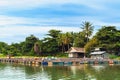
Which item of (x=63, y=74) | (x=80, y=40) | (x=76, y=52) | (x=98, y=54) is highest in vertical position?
(x=80, y=40)

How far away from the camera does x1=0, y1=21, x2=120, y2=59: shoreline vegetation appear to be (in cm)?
9112

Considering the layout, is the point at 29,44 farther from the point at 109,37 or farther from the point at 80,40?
the point at 109,37

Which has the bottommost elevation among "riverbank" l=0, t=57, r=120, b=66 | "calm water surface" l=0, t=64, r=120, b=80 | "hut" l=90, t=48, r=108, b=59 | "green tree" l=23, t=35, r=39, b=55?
"calm water surface" l=0, t=64, r=120, b=80

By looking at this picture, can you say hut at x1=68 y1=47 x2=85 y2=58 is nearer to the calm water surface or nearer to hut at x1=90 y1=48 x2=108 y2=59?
hut at x1=90 y1=48 x2=108 y2=59

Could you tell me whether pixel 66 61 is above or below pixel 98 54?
below

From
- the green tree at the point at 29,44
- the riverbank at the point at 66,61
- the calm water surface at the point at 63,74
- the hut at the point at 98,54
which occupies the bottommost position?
the calm water surface at the point at 63,74

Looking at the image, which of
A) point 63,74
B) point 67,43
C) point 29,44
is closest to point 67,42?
point 67,43

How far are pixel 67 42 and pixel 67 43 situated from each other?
48 cm

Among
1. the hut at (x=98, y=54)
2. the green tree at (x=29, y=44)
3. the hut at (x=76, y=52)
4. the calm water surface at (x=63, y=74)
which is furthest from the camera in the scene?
the green tree at (x=29, y=44)

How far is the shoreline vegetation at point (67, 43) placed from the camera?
299 ft

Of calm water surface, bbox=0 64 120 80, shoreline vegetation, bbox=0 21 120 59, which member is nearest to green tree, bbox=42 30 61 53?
shoreline vegetation, bbox=0 21 120 59

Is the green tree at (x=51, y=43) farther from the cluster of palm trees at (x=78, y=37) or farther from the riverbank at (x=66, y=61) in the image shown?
the riverbank at (x=66, y=61)

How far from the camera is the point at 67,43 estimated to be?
330 ft

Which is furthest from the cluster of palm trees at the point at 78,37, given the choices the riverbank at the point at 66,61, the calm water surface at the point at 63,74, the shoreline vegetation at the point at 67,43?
the calm water surface at the point at 63,74
